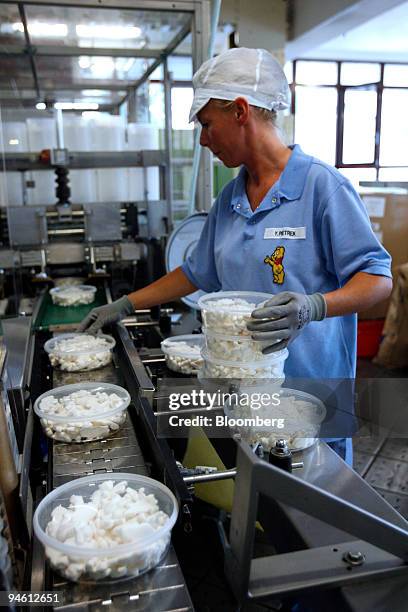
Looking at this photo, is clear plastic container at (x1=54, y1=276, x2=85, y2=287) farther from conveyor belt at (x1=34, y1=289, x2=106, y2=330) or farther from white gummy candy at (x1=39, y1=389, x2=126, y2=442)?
white gummy candy at (x1=39, y1=389, x2=126, y2=442)

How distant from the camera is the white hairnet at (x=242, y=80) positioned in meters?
1.29

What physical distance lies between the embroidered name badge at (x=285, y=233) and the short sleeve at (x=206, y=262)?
0.28 metres

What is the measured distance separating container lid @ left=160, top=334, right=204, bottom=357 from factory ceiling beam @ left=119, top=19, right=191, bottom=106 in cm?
146

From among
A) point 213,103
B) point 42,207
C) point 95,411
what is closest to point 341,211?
point 213,103

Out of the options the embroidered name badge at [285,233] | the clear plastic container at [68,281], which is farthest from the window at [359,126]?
the embroidered name badge at [285,233]

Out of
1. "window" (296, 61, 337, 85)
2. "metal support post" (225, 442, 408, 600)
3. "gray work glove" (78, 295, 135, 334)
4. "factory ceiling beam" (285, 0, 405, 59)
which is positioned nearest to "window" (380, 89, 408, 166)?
"window" (296, 61, 337, 85)

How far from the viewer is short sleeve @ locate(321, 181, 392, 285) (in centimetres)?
119

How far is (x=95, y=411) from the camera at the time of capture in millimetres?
1124

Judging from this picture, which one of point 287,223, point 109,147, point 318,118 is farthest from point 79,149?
point 318,118

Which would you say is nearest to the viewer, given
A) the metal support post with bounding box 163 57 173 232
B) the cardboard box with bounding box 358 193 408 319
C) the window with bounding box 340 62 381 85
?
the metal support post with bounding box 163 57 173 232

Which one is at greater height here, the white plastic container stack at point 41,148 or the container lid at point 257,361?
the white plastic container stack at point 41,148

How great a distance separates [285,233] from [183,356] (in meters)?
0.48

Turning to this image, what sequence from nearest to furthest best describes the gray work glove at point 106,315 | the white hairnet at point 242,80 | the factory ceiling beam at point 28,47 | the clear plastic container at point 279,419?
the clear plastic container at point 279,419 < the white hairnet at point 242,80 < the gray work glove at point 106,315 < the factory ceiling beam at point 28,47

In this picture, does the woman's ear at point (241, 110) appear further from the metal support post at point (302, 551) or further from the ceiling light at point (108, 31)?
the ceiling light at point (108, 31)
